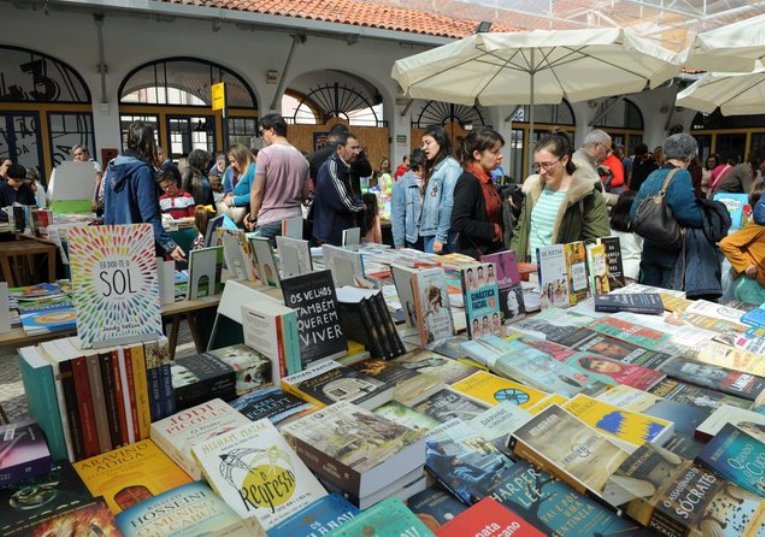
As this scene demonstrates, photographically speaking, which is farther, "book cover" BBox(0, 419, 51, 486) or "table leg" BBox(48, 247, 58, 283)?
"table leg" BBox(48, 247, 58, 283)

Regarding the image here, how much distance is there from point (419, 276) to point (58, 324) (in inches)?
64.1

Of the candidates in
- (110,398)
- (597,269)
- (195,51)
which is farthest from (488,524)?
(195,51)

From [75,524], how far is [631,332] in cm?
199

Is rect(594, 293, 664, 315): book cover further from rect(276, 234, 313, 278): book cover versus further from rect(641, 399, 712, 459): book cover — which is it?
rect(276, 234, 313, 278): book cover

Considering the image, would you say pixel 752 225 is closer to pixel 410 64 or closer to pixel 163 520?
pixel 410 64

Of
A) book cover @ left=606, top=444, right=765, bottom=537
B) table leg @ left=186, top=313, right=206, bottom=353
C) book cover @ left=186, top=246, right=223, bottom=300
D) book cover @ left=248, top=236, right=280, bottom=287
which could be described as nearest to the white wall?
table leg @ left=186, top=313, right=206, bottom=353

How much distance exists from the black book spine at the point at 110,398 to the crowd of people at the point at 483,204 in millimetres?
2057

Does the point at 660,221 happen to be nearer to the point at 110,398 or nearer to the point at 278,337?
the point at 278,337

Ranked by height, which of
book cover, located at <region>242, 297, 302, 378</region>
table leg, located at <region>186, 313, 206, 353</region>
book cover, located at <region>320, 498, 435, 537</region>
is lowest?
table leg, located at <region>186, 313, 206, 353</region>

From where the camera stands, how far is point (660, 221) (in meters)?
3.23

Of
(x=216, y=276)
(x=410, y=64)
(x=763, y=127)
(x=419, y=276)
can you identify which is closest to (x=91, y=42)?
(x=410, y=64)

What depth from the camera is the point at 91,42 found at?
9211 millimetres

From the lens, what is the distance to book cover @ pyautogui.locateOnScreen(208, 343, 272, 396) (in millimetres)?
1635

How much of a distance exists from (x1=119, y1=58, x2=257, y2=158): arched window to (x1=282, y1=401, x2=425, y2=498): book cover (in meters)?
9.29
